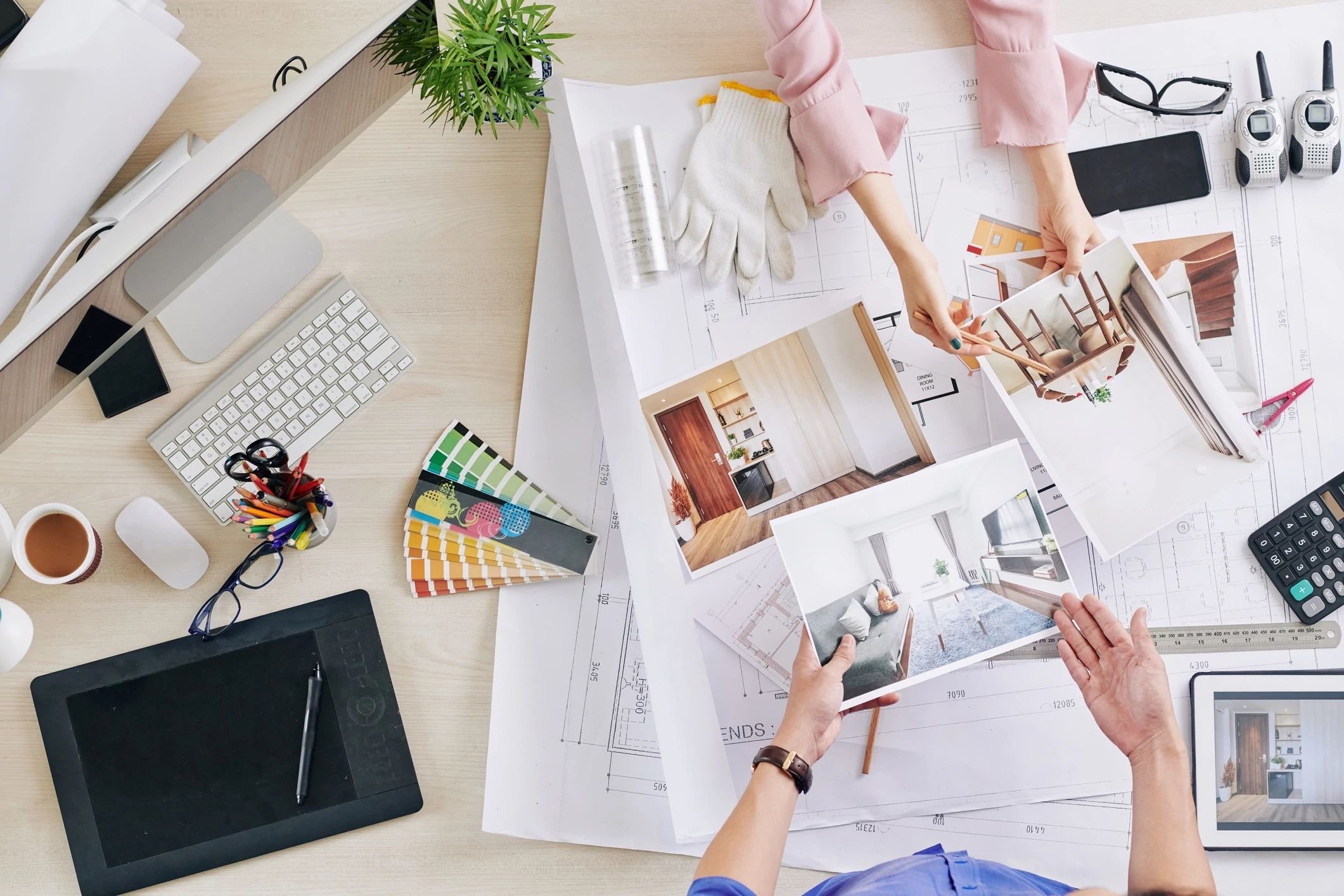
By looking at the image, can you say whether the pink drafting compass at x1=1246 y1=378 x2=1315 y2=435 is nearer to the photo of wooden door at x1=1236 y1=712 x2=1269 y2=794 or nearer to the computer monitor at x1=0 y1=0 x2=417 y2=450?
the photo of wooden door at x1=1236 y1=712 x2=1269 y2=794

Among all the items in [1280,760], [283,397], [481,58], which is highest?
[481,58]

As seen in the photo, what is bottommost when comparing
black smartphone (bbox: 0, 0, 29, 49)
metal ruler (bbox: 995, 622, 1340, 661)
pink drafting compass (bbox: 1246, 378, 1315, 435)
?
metal ruler (bbox: 995, 622, 1340, 661)

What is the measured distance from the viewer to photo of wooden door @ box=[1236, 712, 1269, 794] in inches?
40.3

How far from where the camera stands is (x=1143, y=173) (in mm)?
1079

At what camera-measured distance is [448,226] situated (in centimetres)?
108

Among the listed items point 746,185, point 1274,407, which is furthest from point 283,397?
point 1274,407

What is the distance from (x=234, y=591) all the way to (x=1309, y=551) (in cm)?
129

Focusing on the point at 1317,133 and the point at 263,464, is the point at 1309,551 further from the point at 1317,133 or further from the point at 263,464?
the point at 263,464

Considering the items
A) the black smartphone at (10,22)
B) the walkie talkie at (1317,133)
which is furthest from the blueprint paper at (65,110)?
the walkie talkie at (1317,133)

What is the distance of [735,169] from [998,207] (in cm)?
33

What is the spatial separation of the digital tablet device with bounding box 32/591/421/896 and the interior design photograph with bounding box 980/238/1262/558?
84cm

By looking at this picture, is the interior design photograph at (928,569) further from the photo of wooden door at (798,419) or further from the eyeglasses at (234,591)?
the eyeglasses at (234,591)

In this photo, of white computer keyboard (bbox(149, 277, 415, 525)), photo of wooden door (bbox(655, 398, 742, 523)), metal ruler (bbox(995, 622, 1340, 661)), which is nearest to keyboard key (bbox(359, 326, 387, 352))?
white computer keyboard (bbox(149, 277, 415, 525))

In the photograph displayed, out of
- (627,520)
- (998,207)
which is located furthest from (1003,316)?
(627,520)
